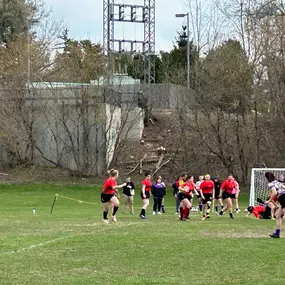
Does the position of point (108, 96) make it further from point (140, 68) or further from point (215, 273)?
point (215, 273)

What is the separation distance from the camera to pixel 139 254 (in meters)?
14.6

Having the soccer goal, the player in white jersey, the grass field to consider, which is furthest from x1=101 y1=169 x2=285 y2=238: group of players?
the player in white jersey

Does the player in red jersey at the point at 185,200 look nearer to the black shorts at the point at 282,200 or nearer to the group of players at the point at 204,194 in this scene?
the group of players at the point at 204,194

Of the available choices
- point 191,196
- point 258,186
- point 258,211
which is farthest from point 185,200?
point 258,186

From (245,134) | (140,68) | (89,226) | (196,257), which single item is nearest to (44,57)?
(140,68)

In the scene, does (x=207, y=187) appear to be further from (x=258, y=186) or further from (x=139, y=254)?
(x=139, y=254)

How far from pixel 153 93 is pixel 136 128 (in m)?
5.11

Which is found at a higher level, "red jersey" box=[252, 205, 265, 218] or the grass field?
the grass field

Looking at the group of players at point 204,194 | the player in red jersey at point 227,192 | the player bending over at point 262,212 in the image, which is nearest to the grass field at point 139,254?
the group of players at point 204,194

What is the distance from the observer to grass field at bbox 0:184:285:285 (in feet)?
38.3

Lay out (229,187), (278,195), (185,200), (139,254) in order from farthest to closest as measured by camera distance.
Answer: (229,187)
(185,200)
(278,195)
(139,254)

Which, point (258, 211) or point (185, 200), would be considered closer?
point (185, 200)

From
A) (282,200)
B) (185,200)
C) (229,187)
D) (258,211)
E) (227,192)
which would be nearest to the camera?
(282,200)

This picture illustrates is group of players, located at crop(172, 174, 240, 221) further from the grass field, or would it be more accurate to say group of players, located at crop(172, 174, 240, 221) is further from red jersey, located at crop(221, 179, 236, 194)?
the grass field
